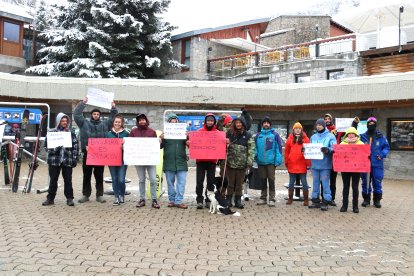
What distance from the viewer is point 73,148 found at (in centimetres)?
790

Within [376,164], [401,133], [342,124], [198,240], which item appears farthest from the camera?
[401,133]

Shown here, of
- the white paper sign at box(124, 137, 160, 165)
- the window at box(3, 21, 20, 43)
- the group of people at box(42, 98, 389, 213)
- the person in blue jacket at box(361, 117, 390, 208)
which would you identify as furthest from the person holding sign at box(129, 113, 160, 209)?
the window at box(3, 21, 20, 43)

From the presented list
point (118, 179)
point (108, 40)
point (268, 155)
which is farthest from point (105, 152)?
point (108, 40)

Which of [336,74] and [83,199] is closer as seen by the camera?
[83,199]

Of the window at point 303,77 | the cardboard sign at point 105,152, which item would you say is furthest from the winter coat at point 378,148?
the window at point 303,77

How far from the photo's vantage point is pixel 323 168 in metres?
8.17

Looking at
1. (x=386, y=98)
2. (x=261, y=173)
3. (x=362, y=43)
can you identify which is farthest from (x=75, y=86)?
(x=362, y=43)

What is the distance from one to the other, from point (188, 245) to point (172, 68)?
75.4ft

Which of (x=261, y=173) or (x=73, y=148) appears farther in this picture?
(x=261, y=173)

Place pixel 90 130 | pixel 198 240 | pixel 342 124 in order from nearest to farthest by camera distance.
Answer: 1. pixel 198 240
2. pixel 90 130
3. pixel 342 124

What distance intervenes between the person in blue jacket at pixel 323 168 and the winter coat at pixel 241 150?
1.51 meters

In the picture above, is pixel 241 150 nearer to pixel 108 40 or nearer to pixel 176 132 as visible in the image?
pixel 176 132

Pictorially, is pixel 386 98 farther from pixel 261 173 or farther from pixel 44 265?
pixel 44 265

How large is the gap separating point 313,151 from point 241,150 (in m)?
1.58
